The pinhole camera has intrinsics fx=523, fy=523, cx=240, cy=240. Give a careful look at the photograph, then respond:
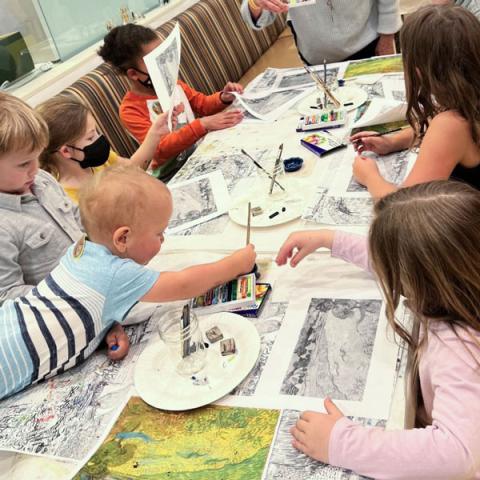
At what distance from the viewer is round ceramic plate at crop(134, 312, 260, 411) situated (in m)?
0.81

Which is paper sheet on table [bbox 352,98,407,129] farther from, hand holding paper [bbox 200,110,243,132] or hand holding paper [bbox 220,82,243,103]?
hand holding paper [bbox 220,82,243,103]

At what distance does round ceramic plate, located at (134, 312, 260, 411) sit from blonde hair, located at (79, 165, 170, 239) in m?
0.23

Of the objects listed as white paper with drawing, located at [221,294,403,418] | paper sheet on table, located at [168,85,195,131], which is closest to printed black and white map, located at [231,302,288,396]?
white paper with drawing, located at [221,294,403,418]

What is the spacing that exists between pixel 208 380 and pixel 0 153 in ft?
2.20

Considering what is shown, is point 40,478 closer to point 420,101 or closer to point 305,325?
point 305,325

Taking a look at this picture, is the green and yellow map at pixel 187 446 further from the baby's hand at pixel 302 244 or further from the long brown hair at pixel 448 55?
the long brown hair at pixel 448 55

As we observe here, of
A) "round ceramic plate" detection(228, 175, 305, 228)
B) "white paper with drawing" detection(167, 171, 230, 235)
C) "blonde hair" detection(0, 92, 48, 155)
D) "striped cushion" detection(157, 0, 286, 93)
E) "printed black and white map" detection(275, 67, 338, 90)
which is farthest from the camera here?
"striped cushion" detection(157, 0, 286, 93)

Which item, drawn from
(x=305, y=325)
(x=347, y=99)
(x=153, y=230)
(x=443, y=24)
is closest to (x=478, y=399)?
(x=305, y=325)

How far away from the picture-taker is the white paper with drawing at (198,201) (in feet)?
4.34

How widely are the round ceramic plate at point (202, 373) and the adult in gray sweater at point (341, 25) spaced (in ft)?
5.03

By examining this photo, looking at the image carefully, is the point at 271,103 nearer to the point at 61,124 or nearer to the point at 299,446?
the point at 61,124

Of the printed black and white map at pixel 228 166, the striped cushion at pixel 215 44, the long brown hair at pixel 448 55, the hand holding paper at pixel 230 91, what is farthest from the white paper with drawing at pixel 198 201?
the striped cushion at pixel 215 44

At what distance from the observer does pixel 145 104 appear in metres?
1.97

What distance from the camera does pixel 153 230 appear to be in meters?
0.99
